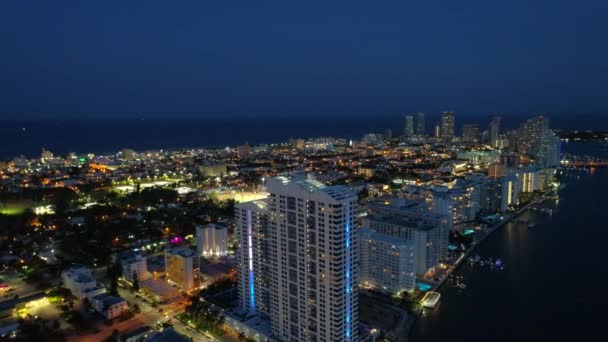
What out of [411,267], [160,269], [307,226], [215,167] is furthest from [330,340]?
[215,167]

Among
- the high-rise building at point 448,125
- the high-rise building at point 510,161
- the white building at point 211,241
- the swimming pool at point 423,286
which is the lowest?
the swimming pool at point 423,286

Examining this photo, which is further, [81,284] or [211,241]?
[211,241]

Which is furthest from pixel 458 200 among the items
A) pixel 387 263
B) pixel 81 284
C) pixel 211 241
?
pixel 81 284

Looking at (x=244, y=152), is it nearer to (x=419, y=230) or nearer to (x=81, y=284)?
(x=419, y=230)

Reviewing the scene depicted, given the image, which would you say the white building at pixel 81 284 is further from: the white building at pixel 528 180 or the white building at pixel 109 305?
the white building at pixel 528 180

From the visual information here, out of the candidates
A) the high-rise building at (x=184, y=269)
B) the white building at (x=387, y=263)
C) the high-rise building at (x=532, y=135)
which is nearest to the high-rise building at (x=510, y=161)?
the high-rise building at (x=532, y=135)

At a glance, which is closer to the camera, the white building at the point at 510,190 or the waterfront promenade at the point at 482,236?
the waterfront promenade at the point at 482,236

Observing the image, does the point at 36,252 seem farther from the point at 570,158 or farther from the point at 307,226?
the point at 570,158
